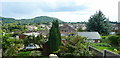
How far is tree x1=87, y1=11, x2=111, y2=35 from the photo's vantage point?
2497cm

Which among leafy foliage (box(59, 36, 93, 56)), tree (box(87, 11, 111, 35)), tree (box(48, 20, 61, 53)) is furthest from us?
tree (box(87, 11, 111, 35))

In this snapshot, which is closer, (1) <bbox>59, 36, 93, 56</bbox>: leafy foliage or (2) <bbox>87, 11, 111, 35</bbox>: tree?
(1) <bbox>59, 36, 93, 56</bbox>: leafy foliage

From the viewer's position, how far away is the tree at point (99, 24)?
25.0m

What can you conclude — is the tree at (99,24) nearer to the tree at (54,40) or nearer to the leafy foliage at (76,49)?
the tree at (54,40)

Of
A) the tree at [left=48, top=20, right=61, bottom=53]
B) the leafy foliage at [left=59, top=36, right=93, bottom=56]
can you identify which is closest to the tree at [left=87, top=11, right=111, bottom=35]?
the tree at [left=48, top=20, right=61, bottom=53]

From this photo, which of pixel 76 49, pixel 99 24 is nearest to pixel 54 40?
pixel 76 49

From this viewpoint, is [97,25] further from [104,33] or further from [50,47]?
[50,47]

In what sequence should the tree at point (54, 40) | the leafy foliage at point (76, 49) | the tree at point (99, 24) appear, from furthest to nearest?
the tree at point (99, 24)
the tree at point (54, 40)
the leafy foliage at point (76, 49)

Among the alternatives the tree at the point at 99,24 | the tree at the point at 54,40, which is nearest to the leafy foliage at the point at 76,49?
the tree at the point at 54,40

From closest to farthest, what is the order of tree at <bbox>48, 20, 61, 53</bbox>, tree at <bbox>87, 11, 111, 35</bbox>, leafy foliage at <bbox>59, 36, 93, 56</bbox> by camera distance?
leafy foliage at <bbox>59, 36, 93, 56</bbox> → tree at <bbox>48, 20, 61, 53</bbox> → tree at <bbox>87, 11, 111, 35</bbox>

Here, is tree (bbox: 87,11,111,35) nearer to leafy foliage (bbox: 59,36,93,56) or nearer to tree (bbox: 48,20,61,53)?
tree (bbox: 48,20,61,53)

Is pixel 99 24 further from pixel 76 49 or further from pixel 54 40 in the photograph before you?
pixel 76 49

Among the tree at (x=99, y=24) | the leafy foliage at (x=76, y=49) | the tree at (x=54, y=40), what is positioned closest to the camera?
the leafy foliage at (x=76, y=49)

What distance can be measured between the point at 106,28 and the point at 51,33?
664 inches
